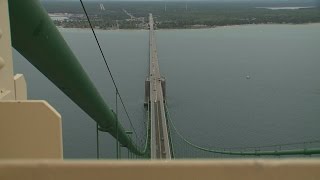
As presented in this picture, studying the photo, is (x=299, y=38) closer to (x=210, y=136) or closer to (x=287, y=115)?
(x=287, y=115)

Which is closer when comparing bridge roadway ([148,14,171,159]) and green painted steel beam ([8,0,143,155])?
green painted steel beam ([8,0,143,155])

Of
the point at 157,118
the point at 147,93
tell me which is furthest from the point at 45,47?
the point at 147,93

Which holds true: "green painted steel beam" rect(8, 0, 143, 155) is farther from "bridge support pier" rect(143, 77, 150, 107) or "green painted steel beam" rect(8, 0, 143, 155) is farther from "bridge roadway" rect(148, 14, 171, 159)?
"bridge support pier" rect(143, 77, 150, 107)

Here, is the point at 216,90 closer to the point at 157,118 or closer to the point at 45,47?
the point at 157,118

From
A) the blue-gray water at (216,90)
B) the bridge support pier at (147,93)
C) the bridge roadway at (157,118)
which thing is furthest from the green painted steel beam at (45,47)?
the bridge support pier at (147,93)

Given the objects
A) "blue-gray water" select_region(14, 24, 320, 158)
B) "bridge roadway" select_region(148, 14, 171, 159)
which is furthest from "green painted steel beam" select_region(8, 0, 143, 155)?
"bridge roadway" select_region(148, 14, 171, 159)
